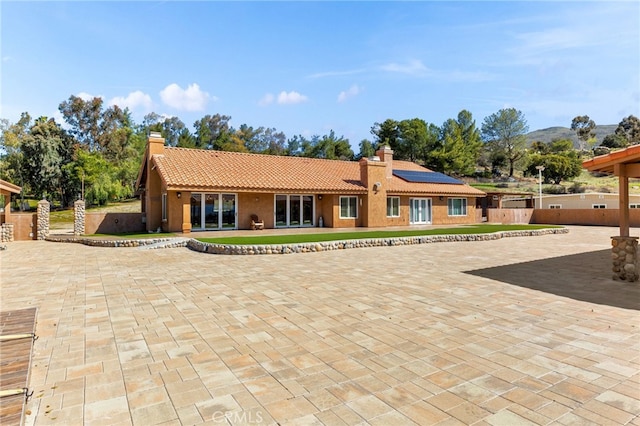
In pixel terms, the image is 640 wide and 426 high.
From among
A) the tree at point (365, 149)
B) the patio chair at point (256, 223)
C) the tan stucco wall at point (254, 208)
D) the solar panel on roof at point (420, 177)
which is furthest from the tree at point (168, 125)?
the patio chair at point (256, 223)

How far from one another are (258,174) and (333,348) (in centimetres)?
1864

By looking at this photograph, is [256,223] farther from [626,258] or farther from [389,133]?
[389,133]

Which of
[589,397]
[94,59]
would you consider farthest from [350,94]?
[589,397]

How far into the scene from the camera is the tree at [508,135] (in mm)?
63281

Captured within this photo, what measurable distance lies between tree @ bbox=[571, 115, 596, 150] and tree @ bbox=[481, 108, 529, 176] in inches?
1929

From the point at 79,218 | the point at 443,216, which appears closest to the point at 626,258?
the point at 443,216

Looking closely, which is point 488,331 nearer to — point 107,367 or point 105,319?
point 107,367

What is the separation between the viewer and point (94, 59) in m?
16.4

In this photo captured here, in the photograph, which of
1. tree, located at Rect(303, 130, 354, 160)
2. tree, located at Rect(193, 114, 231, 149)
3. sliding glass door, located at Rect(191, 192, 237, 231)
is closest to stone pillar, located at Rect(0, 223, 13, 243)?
sliding glass door, located at Rect(191, 192, 237, 231)

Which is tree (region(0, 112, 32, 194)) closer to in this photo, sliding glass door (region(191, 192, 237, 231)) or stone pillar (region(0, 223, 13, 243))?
stone pillar (region(0, 223, 13, 243))

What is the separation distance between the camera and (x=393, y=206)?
2541 centimetres

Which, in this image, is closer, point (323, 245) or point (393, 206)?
point (323, 245)

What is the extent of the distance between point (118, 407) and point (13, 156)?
56.3 m

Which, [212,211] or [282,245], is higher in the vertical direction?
[212,211]
